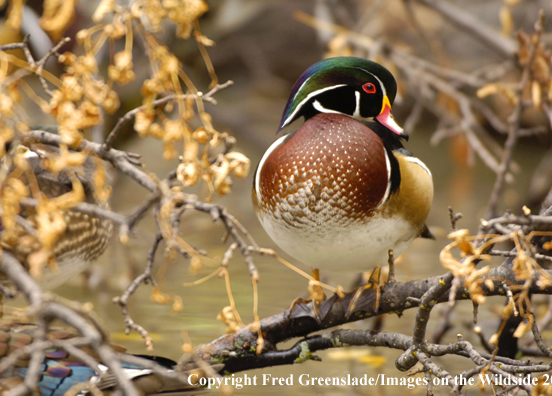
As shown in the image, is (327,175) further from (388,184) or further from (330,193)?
(388,184)

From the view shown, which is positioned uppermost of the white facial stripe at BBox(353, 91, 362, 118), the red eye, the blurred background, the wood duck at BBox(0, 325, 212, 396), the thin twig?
the blurred background

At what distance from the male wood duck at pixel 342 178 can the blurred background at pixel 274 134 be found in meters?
0.37

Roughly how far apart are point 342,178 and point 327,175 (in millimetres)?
37

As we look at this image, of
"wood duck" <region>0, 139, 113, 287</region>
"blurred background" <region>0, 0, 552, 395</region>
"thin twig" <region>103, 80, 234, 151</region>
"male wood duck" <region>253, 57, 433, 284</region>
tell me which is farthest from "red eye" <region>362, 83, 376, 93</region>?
"wood duck" <region>0, 139, 113, 287</region>

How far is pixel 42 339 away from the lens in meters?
0.97

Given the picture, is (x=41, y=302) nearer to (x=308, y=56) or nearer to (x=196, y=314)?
(x=196, y=314)

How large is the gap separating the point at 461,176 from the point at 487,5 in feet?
6.25

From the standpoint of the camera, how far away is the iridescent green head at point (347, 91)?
5.58ft

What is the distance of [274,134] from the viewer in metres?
4.81

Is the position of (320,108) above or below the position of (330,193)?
above

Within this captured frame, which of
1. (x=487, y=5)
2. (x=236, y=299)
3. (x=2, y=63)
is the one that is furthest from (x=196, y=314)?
(x=487, y=5)

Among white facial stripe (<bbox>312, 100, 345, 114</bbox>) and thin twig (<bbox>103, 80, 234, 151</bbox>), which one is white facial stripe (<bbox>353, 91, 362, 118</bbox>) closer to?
white facial stripe (<bbox>312, 100, 345, 114</bbox>)

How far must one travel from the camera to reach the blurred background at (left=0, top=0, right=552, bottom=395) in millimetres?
2645

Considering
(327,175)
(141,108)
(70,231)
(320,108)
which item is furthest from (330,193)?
(70,231)
